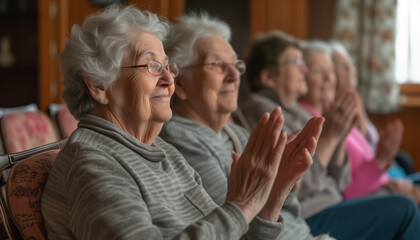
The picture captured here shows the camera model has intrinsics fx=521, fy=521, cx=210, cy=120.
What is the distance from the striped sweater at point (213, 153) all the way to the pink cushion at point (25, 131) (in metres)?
0.46

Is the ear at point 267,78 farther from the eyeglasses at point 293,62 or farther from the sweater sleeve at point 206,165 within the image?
the sweater sleeve at point 206,165

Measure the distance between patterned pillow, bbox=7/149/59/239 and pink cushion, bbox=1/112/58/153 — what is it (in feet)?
1.53

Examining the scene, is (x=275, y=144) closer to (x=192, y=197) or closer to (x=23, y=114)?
(x=192, y=197)

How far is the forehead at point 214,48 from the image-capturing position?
4.50 feet

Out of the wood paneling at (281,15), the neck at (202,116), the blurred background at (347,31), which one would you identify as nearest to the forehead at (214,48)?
the neck at (202,116)

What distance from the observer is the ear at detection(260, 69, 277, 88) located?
209 centimetres

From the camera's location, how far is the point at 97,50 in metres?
0.96

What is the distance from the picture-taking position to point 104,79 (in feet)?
3.15

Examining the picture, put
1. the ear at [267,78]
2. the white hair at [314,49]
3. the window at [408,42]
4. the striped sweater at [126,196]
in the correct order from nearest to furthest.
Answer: the striped sweater at [126,196] → the ear at [267,78] → the white hair at [314,49] → the window at [408,42]

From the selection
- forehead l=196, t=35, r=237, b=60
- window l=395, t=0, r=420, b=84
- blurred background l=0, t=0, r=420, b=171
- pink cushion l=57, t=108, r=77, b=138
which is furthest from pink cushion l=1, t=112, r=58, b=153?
window l=395, t=0, r=420, b=84

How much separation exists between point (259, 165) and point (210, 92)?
0.55 meters

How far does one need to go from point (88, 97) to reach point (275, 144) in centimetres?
37

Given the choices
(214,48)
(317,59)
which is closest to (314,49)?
(317,59)

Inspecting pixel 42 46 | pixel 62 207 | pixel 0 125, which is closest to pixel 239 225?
pixel 62 207
